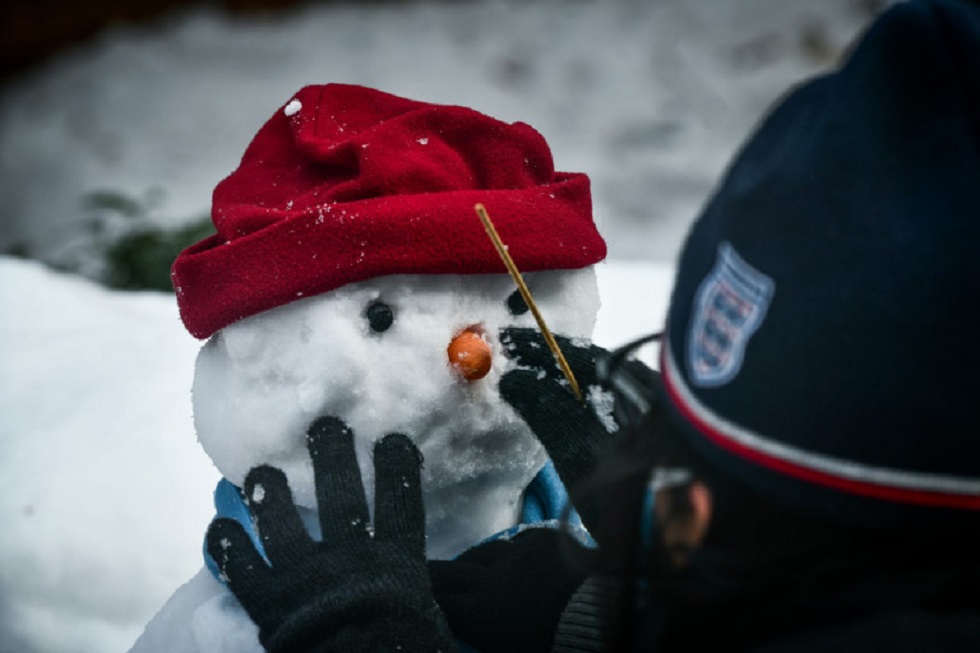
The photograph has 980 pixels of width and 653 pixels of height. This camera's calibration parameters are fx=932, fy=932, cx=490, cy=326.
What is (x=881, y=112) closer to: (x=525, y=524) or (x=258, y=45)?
(x=525, y=524)

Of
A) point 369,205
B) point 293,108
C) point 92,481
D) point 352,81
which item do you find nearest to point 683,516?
point 369,205

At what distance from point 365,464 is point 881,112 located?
0.52 m

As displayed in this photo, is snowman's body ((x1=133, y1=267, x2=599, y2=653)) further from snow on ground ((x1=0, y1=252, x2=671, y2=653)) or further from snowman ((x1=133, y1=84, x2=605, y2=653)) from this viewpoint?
snow on ground ((x1=0, y1=252, x2=671, y2=653))

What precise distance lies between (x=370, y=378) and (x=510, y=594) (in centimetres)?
22

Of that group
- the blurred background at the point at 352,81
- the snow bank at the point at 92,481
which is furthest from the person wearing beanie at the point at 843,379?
the blurred background at the point at 352,81

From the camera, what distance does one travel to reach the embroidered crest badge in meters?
0.48

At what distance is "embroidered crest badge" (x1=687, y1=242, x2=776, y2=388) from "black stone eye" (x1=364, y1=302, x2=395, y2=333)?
339 mm

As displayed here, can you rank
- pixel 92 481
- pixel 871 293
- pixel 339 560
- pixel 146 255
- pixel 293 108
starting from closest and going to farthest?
1. pixel 871 293
2. pixel 339 560
3. pixel 293 108
4. pixel 92 481
5. pixel 146 255

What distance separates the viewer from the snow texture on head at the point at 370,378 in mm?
789

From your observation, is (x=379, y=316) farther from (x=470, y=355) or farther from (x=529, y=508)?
(x=529, y=508)

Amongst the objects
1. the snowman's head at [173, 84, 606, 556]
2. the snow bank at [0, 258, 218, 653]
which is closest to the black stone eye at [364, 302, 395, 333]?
the snowman's head at [173, 84, 606, 556]

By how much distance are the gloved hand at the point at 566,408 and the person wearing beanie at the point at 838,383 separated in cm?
26

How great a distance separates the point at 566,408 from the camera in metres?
0.79

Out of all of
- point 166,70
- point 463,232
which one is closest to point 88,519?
point 463,232
